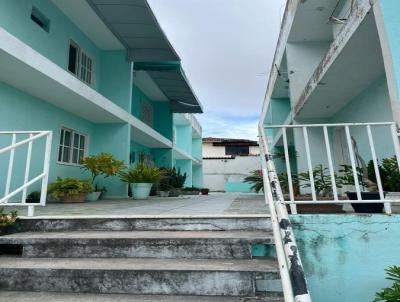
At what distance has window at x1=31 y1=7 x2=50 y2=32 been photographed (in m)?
6.29

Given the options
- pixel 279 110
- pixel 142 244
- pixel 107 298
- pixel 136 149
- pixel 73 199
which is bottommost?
pixel 107 298

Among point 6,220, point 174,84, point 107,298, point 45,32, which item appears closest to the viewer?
point 107,298

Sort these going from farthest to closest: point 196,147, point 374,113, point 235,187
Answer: point 196,147, point 235,187, point 374,113

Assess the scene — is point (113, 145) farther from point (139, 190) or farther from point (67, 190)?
point (67, 190)

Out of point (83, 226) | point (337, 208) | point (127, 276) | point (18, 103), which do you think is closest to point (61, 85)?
point (18, 103)

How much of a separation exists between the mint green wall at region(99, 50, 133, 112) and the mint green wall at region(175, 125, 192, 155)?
11.3 meters

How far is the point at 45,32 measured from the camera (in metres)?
6.62

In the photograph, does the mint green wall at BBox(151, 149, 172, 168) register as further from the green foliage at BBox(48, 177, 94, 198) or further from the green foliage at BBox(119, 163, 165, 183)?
the green foliage at BBox(48, 177, 94, 198)

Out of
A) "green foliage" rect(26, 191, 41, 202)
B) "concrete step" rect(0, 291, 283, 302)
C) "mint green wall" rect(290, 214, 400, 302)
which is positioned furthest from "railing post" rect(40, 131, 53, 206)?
"green foliage" rect(26, 191, 41, 202)

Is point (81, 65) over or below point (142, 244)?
over

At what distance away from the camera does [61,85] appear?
18.6 feet

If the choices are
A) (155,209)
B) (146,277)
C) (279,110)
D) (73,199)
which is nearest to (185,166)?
(279,110)

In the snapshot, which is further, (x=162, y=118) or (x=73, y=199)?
(x=162, y=118)

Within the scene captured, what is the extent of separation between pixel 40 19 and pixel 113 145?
12.0 ft
